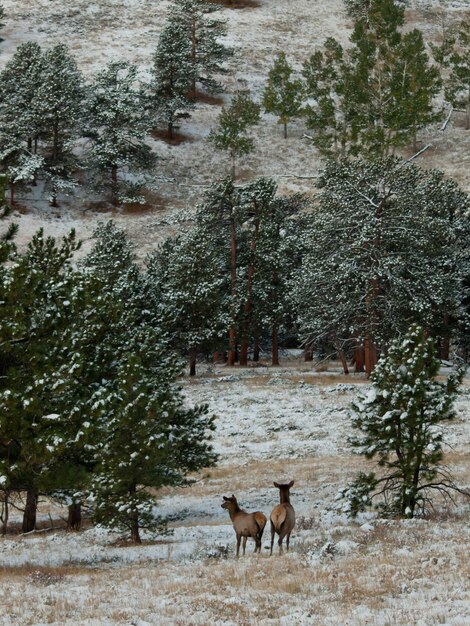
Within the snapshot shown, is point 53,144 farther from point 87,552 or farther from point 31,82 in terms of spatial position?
point 87,552

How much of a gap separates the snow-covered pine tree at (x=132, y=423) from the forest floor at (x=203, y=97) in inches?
1678

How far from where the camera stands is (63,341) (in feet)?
51.9

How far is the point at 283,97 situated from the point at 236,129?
31.5ft

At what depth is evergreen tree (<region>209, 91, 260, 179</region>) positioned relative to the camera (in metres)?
74.0

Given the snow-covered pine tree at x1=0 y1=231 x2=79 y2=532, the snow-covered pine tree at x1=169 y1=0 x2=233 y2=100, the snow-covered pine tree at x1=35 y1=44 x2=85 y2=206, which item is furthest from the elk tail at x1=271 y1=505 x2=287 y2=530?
the snow-covered pine tree at x1=169 y1=0 x2=233 y2=100

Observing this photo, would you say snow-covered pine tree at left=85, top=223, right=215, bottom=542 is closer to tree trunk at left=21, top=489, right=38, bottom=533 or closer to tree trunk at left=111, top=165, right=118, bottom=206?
tree trunk at left=21, top=489, right=38, bottom=533

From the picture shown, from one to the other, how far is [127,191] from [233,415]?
40.9 m

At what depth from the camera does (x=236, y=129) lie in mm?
74250

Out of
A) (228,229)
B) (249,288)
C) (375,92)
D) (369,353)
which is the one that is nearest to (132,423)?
(369,353)

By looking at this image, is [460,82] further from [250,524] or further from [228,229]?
[250,524]

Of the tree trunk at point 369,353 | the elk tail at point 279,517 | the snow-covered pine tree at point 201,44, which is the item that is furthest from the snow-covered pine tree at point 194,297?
the snow-covered pine tree at point 201,44

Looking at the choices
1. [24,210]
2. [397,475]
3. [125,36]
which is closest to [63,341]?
[397,475]

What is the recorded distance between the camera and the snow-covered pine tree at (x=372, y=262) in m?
34.7

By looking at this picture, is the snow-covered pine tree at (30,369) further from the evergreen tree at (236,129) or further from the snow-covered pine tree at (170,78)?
the snow-covered pine tree at (170,78)
